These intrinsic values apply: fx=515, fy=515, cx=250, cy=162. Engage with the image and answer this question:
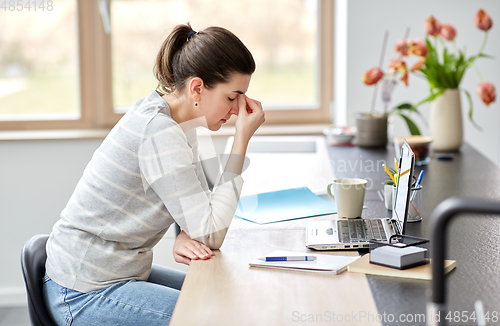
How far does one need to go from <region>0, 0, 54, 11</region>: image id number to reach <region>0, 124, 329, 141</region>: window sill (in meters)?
0.68

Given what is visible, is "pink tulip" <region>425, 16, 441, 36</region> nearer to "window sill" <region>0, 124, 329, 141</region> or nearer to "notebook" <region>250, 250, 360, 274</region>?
"window sill" <region>0, 124, 329, 141</region>

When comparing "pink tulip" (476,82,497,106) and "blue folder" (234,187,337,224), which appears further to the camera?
"pink tulip" (476,82,497,106)

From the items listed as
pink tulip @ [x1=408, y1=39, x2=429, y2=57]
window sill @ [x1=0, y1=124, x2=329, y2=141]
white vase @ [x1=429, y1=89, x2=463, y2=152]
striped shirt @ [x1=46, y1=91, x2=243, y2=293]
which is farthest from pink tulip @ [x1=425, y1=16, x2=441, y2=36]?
striped shirt @ [x1=46, y1=91, x2=243, y2=293]

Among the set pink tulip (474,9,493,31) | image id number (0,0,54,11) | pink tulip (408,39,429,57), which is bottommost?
pink tulip (408,39,429,57)

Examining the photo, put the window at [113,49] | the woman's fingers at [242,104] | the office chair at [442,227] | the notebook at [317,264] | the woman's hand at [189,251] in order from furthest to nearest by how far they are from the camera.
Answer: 1. the window at [113,49]
2. the woman's fingers at [242,104]
3. the woman's hand at [189,251]
4. the notebook at [317,264]
5. the office chair at [442,227]

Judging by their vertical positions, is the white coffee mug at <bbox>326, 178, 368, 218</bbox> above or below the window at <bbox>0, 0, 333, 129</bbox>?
below

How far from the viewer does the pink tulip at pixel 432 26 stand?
7.09 feet

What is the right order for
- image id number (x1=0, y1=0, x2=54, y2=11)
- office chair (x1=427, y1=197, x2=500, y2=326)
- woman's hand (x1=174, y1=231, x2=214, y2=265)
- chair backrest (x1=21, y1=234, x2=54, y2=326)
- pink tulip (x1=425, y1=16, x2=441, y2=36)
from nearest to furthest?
office chair (x1=427, y1=197, x2=500, y2=326) < woman's hand (x1=174, y1=231, x2=214, y2=265) < chair backrest (x1=21, y1=234, x2=54, y2=326) < pink tulip (x1=425, y1=16, x2=441, y2=36) < image id number (x1=0, y1=0, x2=54, y2=11)

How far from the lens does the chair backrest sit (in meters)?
1.15

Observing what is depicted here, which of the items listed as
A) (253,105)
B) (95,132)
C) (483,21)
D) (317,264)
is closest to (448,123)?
(483,21)

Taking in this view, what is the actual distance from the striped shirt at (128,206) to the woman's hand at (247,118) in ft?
0.41

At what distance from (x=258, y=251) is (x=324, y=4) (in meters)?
2.26
